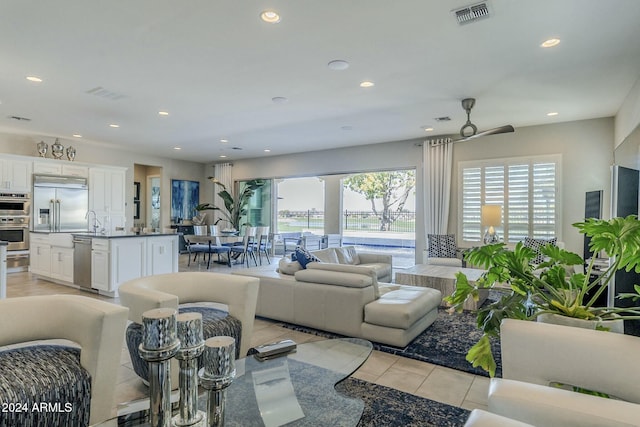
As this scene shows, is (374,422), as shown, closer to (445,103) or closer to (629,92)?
(445,103)

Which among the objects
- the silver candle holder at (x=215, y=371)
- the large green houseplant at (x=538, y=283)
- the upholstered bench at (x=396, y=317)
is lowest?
the upholstered bench at (x=396, y=317)

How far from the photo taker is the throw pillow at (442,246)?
6.41m

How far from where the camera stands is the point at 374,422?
211cm

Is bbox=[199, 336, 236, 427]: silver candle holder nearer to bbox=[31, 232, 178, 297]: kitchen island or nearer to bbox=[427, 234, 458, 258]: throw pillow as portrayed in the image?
bbox=[31, 232, 178, 297]: kitchen island

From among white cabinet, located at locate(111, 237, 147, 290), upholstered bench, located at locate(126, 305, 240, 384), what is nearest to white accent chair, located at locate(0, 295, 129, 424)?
upholstered bench, located at locate(126, 305, 240, 384)

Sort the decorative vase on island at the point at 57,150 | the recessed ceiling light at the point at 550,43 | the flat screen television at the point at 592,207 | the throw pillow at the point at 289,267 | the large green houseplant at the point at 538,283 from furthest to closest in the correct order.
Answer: the decorative vase on island at the point at 57,150 → the flat screen television at the point at 592,207 → the throw pillow at the point at 289,267 → the recessed ceiling light at the point at 550,43 → the large green houseplant at the point at 538,283

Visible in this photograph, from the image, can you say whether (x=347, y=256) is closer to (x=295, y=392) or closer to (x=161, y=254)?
(x=161, y=254)

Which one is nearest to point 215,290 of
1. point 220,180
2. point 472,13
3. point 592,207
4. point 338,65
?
point 338,65

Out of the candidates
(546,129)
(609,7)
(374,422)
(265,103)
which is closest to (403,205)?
(546,129)

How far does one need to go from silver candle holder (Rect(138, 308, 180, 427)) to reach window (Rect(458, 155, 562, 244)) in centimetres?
653

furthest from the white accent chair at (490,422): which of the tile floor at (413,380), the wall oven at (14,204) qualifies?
the wall oven at (14,204)

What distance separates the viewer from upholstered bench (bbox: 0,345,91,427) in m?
1.47

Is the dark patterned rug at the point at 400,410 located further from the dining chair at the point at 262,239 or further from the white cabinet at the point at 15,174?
the white cabinet at the point at 15,174

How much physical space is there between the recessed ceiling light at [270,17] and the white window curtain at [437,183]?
15.9 ft
